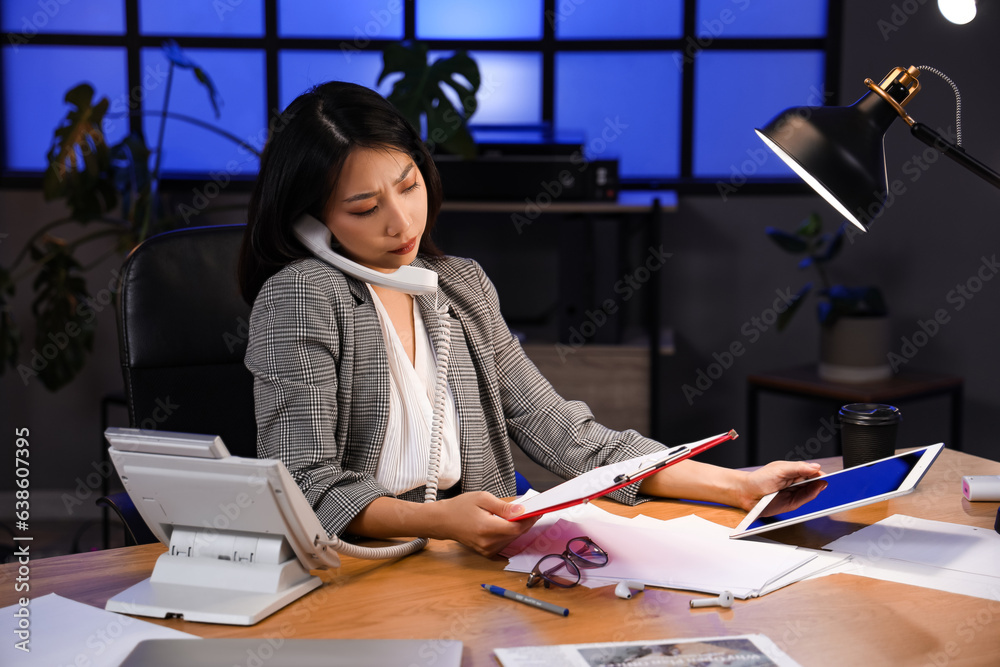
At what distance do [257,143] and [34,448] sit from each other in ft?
4.55

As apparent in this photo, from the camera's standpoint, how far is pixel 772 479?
46.3 inches

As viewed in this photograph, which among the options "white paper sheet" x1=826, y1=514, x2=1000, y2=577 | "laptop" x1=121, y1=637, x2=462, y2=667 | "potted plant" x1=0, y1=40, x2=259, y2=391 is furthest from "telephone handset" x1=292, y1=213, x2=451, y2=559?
"potted plant" x1=0, y1=40, x2=259, y2=391

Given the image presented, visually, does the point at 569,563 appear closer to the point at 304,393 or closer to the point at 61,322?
the point at 304,393

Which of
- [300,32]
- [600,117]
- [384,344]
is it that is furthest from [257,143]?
[384,344]

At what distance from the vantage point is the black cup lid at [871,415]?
1298 mm

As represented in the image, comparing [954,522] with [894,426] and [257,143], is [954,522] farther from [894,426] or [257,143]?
[257,143]

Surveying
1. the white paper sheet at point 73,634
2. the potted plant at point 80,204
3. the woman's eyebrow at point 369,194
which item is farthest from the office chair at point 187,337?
the potted plant at point 80,204

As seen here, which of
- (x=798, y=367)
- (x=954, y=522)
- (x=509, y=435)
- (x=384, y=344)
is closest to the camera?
(x=954, y=522)

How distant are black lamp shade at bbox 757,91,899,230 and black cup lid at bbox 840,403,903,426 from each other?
377 millimetres

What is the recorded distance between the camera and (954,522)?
1.14 metres

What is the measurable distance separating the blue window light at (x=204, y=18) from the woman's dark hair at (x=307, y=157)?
2.20 m

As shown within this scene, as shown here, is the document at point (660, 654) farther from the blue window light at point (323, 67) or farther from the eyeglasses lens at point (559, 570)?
the blue window light at point (323, 67)

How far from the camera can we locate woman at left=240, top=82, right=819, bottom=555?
44.3 inches

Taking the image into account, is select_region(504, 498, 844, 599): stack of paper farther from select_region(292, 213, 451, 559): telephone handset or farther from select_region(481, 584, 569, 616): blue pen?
select_region(292, 213, 451, 559): telephone handset
